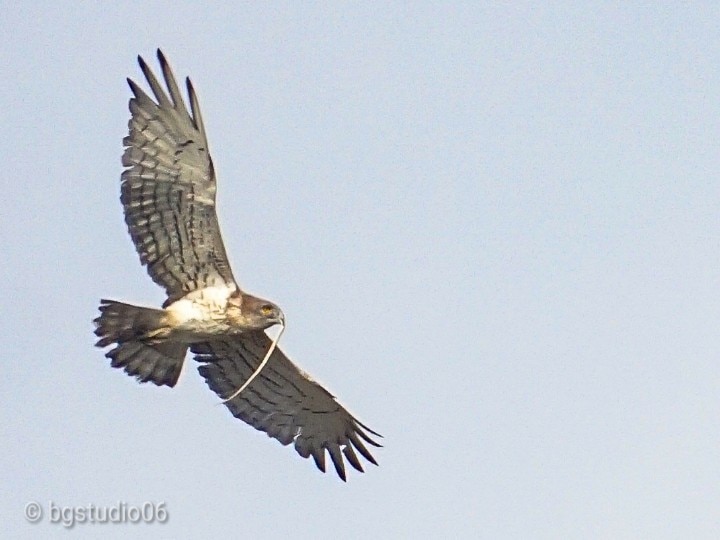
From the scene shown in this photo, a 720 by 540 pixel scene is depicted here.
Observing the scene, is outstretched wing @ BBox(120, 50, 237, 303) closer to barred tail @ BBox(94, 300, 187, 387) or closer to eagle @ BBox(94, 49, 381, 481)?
eagle @ BBox(94, 49, 381, 481)

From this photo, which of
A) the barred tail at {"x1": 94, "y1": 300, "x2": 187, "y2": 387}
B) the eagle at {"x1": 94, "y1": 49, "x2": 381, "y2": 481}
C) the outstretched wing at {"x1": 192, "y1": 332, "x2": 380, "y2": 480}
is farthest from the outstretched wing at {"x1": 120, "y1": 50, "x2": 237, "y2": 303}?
the outstretched wing at {"x1": 192, "y1": 332, "x2": 380, "y2": 480}

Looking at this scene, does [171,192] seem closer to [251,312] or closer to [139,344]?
[251,312]

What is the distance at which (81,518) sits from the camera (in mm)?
12844

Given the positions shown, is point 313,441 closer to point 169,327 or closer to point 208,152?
point 169,327

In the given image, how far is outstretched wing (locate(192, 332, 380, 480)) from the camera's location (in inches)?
577

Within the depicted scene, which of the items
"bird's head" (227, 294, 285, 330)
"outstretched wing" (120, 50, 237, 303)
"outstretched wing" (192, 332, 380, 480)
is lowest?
"outstretched wing" (192, 332, 380, 480)

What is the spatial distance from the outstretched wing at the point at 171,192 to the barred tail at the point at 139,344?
38 centimetres

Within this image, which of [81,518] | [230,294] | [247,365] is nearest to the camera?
[81,518]

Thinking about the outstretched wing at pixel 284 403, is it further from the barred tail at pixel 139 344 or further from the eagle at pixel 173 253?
the barred tail at pixel 139 344

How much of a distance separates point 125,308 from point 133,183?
109cm

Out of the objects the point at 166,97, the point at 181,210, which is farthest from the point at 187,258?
the point at 166,97

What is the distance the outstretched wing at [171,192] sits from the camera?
43.7 ft

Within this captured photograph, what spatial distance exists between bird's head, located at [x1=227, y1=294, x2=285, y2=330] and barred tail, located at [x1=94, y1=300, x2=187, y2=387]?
0.63 m

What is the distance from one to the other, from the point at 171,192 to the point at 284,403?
8.85 ft
